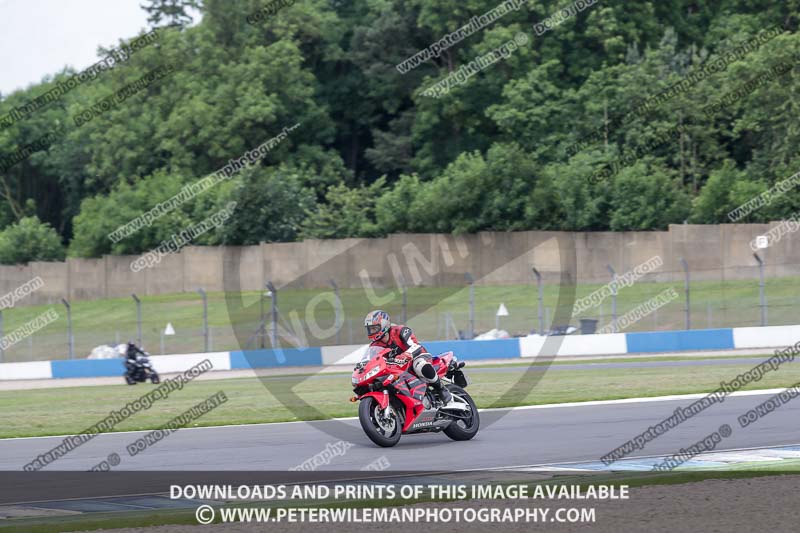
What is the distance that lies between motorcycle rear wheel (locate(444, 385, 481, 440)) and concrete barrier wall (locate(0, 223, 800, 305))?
2614 centimetres

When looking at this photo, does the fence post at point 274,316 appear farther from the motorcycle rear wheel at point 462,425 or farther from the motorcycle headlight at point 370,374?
the motorcycle headlight at point 370,374

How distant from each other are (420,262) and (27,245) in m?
28.9

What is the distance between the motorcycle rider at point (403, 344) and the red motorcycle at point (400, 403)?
77mm

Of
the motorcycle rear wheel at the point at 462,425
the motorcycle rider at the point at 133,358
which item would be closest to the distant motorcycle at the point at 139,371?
the motorcycle rider at the point at 133,358

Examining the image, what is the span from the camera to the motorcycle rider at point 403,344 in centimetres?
1447

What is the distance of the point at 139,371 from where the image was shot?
3178cm

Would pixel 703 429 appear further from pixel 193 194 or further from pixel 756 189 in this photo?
pixel 193 194

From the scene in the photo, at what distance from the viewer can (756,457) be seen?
12.7 m

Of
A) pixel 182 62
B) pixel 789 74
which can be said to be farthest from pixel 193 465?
pixel 182 62
